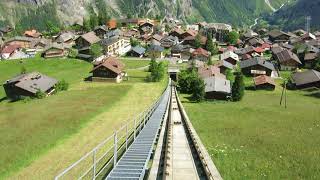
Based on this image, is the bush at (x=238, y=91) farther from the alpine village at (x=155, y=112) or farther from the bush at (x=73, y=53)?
the bush at (x=73, y=53)

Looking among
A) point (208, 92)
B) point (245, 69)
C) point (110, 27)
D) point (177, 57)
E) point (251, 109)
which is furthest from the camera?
point (110, 27)

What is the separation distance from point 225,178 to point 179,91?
2237 inches

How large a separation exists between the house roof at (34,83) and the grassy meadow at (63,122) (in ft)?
13.3

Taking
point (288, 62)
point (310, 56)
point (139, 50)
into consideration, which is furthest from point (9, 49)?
point (310, 56)

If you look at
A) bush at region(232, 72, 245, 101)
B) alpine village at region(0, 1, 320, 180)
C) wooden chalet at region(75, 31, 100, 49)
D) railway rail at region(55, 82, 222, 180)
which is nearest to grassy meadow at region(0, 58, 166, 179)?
alpine village at region(0, 1, 320, 180)

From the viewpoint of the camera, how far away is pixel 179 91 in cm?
7688

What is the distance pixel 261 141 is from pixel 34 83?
56.5 m

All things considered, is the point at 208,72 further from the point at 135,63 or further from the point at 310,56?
the point at 310,56

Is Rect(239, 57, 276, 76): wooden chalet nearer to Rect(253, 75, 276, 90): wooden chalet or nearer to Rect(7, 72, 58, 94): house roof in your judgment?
Rect(253, 75, 276, 90): wooden chalet

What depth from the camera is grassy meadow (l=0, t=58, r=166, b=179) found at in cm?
3059

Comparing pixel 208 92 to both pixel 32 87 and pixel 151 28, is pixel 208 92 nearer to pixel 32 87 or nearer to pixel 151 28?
pixel 32 87

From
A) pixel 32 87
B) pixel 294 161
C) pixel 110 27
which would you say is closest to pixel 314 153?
pixel 294 161

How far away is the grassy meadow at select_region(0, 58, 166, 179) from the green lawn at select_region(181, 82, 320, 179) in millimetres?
10996

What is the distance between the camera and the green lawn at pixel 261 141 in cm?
2244
